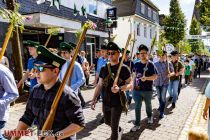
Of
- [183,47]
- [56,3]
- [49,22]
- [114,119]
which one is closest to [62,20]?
[49,22]

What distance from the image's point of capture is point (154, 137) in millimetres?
6223

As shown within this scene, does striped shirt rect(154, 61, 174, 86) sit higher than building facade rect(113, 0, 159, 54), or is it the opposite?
building facade rect(113, 0, 159, 54)

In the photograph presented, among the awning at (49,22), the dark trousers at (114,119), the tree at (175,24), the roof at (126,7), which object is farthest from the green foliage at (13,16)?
the tree at (175,24)

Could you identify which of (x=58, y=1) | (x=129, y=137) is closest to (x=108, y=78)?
(x=129, y=137)

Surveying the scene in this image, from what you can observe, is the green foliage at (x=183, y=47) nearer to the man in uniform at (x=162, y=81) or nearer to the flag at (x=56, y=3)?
the flag at (x=56, y=3)

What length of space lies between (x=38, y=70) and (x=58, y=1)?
16613 millimetres

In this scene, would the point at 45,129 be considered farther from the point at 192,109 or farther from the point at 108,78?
the point at 192,109

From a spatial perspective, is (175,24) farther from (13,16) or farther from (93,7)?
(13,16)

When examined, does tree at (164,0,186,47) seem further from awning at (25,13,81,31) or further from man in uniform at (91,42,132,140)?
man in uniform at (91,42,132,140)

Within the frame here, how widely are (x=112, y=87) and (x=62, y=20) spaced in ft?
39.5

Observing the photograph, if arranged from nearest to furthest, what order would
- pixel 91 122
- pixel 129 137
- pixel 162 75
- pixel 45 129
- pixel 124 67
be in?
pixel 45 129, pixel 124 67, pixel 129 137, pixel 91 122, pixel 162 75

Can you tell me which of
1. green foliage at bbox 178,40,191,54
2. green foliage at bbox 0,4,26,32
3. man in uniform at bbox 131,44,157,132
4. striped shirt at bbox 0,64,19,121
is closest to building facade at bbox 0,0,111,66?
man in uniform at bbox 131,44,157,132

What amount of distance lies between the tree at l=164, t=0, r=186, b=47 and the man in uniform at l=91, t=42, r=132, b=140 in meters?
44.6

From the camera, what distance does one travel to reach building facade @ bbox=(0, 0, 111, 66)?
48.6 ft
